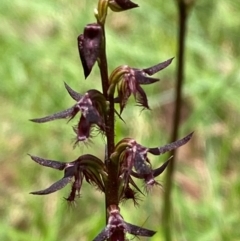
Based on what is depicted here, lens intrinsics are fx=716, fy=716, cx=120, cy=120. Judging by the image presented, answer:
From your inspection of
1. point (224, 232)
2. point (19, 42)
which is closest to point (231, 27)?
point (19, 42)

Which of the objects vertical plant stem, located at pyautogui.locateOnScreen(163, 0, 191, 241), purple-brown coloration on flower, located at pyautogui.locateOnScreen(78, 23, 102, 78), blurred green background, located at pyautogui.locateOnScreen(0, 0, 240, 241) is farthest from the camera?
→ blurred green background, located at pyautogui.locateOnScreen(0, 0, 240, 241)

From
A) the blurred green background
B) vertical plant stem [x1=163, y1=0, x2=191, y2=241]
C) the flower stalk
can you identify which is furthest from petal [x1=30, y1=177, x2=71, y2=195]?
the blurred green background

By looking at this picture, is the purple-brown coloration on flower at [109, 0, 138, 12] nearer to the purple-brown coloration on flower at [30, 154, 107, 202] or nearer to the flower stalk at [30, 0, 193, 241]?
the flower stalk at [30, 0, 193, 241]

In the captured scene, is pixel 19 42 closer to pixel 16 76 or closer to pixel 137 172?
pixel 16 76

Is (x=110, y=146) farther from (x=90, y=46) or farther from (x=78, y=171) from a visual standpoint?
(x=90, y=46)

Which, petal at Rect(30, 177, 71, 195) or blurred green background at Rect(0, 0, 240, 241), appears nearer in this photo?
petal at Rect(30, 177, 71, 195)

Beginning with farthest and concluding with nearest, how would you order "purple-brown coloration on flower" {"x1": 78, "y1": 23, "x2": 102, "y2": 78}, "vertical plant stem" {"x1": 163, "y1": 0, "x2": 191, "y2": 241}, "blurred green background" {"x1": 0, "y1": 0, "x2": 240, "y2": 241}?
"blurred green background" {"x1": 0, "y1": 0, "x2": 240, "y2": 241}
"vertical plant stem" {"x1": 163, "y1": 0, "x2": 191, "y2": 241}
"purple-brown coloration on flower" {"x1": 78, "y1": 23, "x2": 102, "y2": 78}

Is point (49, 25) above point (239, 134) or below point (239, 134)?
above

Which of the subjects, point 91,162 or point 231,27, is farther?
point 231,27

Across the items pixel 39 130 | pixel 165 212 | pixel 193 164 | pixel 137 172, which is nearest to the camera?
pixel 137 172
